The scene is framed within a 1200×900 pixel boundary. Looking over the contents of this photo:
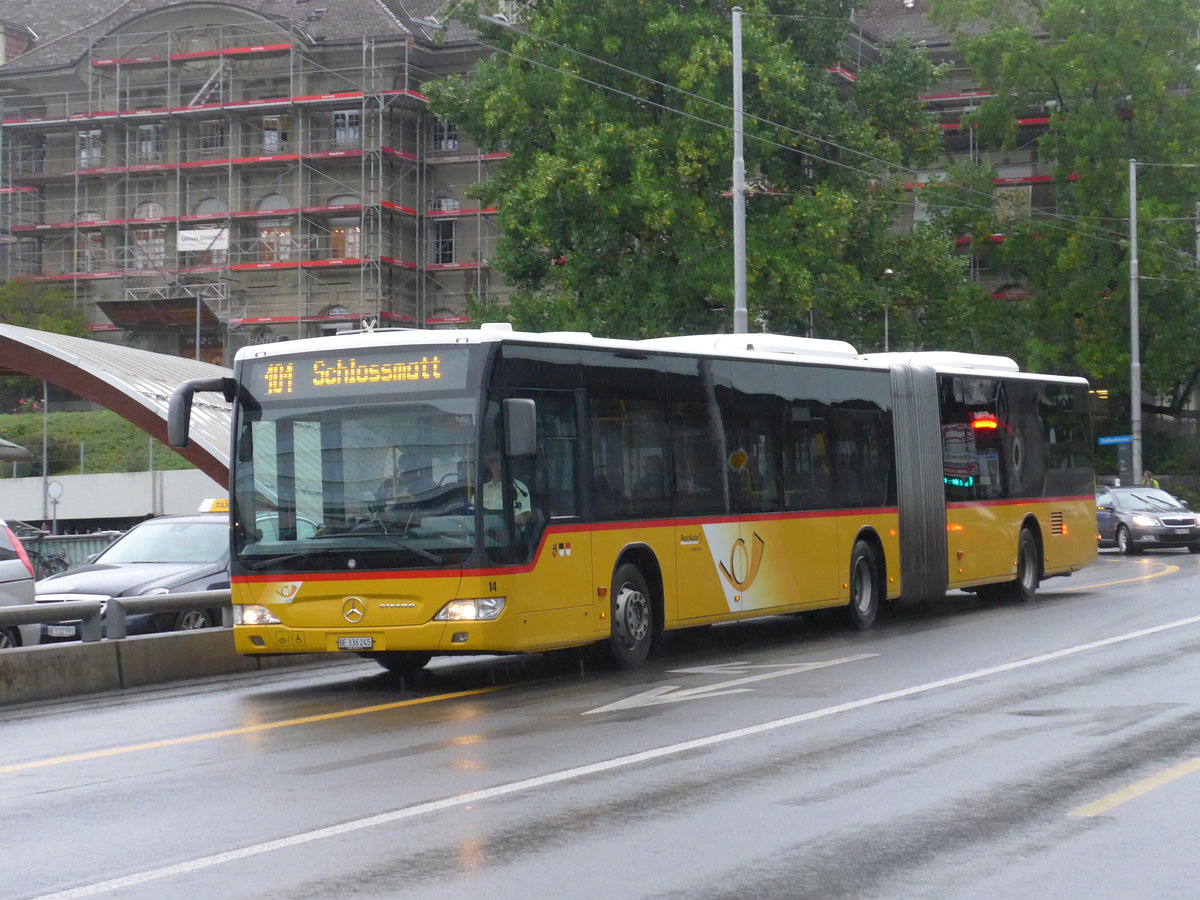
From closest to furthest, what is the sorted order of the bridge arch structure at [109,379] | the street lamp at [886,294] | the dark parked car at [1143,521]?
the bridge arch structure at [109,379] < the dark parked car at [1143,521] < the street lamp at [886,294]

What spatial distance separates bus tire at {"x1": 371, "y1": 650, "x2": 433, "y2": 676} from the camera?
15.6 meters

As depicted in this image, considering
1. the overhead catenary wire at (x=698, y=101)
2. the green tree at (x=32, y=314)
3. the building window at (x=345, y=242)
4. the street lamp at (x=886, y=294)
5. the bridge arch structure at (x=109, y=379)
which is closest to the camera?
the bridge arch structure at (x=109, y=379)

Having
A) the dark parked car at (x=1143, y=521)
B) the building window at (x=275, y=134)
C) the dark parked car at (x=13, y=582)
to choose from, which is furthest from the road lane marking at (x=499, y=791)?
the building window at (x=275, y=134)

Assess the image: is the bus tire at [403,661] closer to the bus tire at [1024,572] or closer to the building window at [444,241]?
the bus tire at [1024,572]

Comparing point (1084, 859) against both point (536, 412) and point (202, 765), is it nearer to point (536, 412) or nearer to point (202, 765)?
point (202, 765)

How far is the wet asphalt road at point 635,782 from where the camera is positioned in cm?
696

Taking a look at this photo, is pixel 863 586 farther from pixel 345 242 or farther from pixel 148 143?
pixel 148 143

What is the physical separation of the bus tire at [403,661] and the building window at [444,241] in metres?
59.1

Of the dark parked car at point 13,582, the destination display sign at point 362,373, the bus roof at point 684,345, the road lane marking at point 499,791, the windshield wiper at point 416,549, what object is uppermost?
the bus roof at point 684,345

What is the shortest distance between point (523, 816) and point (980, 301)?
48286 mm

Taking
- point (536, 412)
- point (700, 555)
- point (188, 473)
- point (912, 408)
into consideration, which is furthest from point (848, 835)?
point (188, 473)

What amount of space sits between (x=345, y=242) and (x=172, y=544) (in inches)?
2125

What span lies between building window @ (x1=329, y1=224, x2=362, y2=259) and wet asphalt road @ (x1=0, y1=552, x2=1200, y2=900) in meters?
57.5

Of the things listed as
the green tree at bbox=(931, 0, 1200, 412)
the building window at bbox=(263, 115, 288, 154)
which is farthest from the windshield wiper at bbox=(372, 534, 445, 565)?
the building window at bbox=(263, 115, 288, 154)
